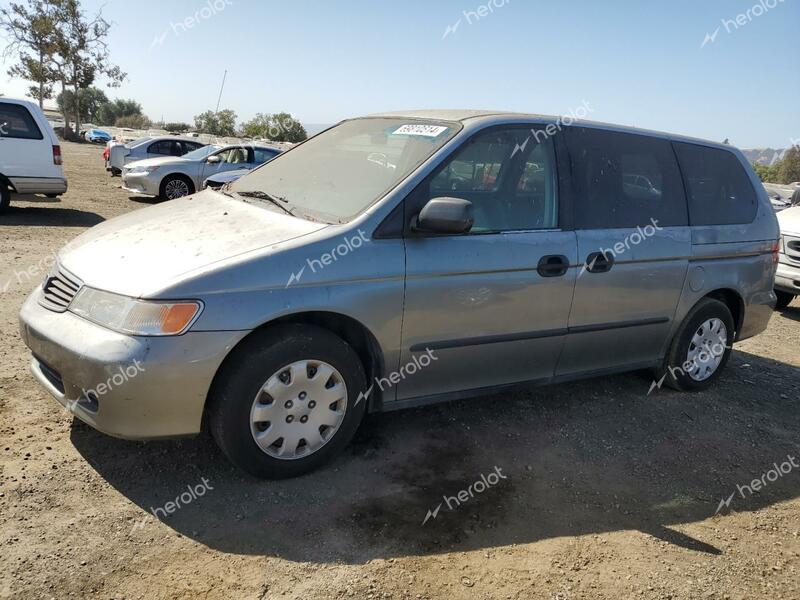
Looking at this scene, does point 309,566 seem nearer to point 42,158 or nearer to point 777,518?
point 777,518

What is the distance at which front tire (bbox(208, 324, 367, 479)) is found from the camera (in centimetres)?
283

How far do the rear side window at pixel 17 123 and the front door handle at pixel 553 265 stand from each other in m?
9.39

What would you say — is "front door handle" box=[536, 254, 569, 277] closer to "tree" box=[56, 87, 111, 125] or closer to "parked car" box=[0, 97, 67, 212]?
"parked car" box=[0, 97, 67, 212]

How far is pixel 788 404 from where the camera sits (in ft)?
15.8

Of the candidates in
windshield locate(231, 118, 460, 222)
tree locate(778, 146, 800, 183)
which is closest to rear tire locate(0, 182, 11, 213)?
windshield locate(231, 118, 460, 222)

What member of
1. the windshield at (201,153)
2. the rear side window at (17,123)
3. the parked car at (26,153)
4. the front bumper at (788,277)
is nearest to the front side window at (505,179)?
the front bumper at (788,277)

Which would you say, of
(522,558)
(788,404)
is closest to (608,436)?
(522,558)

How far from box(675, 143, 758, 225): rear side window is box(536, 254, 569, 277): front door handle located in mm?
1363

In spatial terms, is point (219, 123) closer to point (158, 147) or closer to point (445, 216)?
point (158, 147)

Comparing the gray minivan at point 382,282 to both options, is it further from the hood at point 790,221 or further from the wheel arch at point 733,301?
the hood at point 790,221

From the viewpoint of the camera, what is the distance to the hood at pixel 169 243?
2789mm

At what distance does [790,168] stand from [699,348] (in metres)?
68.6

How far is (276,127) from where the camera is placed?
40344 millimetres

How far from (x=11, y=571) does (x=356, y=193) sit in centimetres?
226
